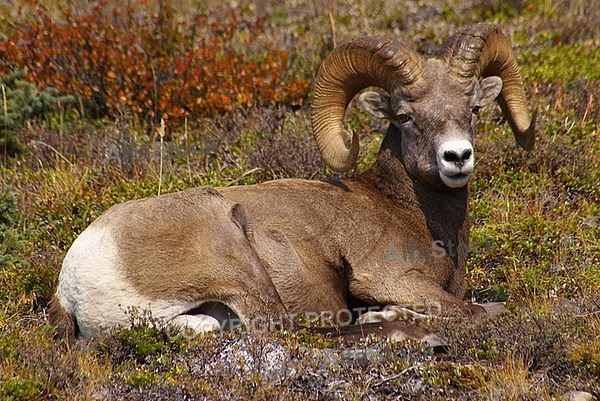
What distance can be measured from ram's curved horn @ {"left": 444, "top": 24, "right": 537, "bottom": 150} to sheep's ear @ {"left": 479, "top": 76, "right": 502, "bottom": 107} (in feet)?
0.34

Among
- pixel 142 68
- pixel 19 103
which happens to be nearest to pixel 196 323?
pixel 142 68

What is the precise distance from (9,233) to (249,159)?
275cm

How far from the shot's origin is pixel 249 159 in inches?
390

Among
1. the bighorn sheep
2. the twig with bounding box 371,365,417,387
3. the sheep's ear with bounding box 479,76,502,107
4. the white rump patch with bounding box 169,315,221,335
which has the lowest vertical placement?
the white rump patch with bounding box 169,315,221,335

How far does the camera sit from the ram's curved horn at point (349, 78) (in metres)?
7.59

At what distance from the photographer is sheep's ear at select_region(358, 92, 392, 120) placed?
7.90 m

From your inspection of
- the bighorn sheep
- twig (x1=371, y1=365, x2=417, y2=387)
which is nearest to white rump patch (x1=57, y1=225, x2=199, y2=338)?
the bighorn sheep

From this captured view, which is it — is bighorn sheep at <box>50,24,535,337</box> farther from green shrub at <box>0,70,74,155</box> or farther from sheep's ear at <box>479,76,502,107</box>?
green shrub at <box>0,70,74,155</box>

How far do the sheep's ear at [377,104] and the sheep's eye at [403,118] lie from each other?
0.62 feet

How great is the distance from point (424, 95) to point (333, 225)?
1354 millimetres

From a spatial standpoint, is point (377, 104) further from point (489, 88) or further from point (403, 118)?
point (489, 88)

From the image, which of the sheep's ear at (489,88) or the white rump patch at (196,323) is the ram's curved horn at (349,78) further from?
the white rump patch at (196,323)

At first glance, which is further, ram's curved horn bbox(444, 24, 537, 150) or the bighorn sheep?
ram's curved horn bbox(444, 24, 537, 150)

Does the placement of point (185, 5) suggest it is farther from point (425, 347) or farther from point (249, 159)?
point (425, 347)
